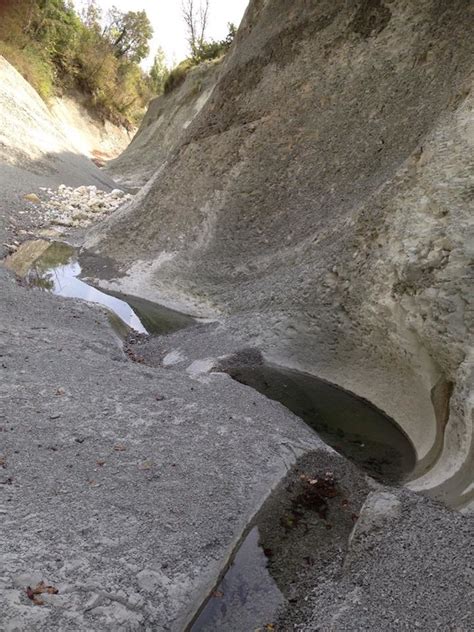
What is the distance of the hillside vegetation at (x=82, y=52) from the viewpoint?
30062 mm

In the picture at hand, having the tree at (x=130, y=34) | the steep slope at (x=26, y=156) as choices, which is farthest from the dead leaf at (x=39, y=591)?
the tree at (x=130, y=34)

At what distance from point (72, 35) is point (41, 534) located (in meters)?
39.7

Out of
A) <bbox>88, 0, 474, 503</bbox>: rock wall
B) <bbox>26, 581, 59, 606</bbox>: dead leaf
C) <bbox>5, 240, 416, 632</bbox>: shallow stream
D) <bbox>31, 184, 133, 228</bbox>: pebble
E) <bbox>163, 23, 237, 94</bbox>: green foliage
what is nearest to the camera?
<bbox>26, 581, 59, 606</bbox>: dead leaf

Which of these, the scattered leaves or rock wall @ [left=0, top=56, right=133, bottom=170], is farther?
rock wall @ [left=0, top=56, right=133, bottom=170]

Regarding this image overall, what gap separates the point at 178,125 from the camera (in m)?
32.2

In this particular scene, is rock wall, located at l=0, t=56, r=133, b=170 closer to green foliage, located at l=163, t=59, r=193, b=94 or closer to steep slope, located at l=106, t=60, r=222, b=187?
steep slope, located at l=106, t=60, r=222, b=187

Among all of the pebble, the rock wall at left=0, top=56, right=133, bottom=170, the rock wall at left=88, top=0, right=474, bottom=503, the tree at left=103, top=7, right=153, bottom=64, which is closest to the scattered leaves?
the rock wall at left=88, top=0, right=474, bottom=503

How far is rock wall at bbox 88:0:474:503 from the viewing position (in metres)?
6.81

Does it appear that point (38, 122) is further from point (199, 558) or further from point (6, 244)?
point (199, 558)

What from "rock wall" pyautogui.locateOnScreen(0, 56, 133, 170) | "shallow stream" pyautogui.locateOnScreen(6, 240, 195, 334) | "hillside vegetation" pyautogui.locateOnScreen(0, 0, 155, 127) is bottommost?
"shallow stream" pyautogui.locateOnScreen(6, 240, 195, 334)

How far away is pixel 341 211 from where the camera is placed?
33.7 ft

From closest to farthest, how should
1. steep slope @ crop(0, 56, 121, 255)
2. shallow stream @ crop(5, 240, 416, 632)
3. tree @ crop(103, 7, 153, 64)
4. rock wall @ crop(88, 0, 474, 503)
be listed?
shallow stream @ crop(5, 240, 416, 632)
rock wall @ crop(88, 0, 474, 503)
steep slope @ crop(0, 56, 121, 255)
tree @ crop(103, 7, 153, 64)

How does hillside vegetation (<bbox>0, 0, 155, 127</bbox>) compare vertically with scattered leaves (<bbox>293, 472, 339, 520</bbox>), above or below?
above

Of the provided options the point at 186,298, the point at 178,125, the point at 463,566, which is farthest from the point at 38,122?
the point at 463,566
